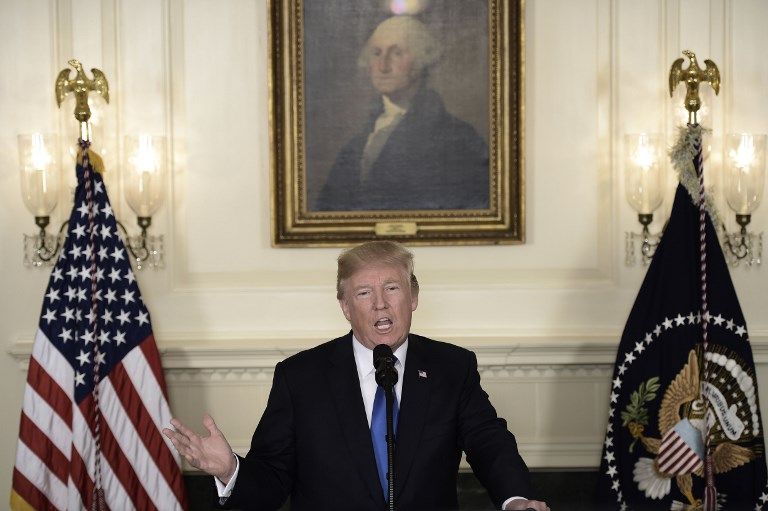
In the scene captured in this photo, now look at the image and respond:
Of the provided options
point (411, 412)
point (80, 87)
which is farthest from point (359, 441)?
point (80, 87)

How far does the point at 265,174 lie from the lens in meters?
4.84

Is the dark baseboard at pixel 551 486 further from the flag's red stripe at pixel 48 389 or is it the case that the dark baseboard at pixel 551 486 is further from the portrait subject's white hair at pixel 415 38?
the portrait subject's white hair at pixel 415 38

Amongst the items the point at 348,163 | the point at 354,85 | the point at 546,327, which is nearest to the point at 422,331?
the point at 546,327

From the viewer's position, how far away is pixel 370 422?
3049 millimetres

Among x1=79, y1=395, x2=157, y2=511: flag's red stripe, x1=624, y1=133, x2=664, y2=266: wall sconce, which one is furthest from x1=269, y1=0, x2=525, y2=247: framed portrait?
x1=79, y1=395, x2=157, y2=511: flag's red stripe

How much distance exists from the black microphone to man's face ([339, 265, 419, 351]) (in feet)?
1.58

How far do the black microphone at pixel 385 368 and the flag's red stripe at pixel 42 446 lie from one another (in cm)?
234

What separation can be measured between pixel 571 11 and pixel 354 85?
110 centimetres

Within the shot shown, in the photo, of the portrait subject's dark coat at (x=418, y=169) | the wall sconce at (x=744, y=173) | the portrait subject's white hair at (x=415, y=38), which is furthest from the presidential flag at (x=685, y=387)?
the portrait subject's white hair at (x=415, y=38)

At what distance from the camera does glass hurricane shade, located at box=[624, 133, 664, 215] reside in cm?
463

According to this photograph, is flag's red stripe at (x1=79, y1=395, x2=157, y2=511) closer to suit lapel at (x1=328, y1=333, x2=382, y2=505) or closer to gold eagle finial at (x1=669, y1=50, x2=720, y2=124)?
suit lapel at (x1=328, y1=333, x2=382, y2=505)

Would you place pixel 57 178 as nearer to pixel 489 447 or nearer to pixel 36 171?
pixel 36 171

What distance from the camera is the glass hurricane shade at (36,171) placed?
4.64m

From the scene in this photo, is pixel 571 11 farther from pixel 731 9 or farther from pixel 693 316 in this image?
pixel 693 316
